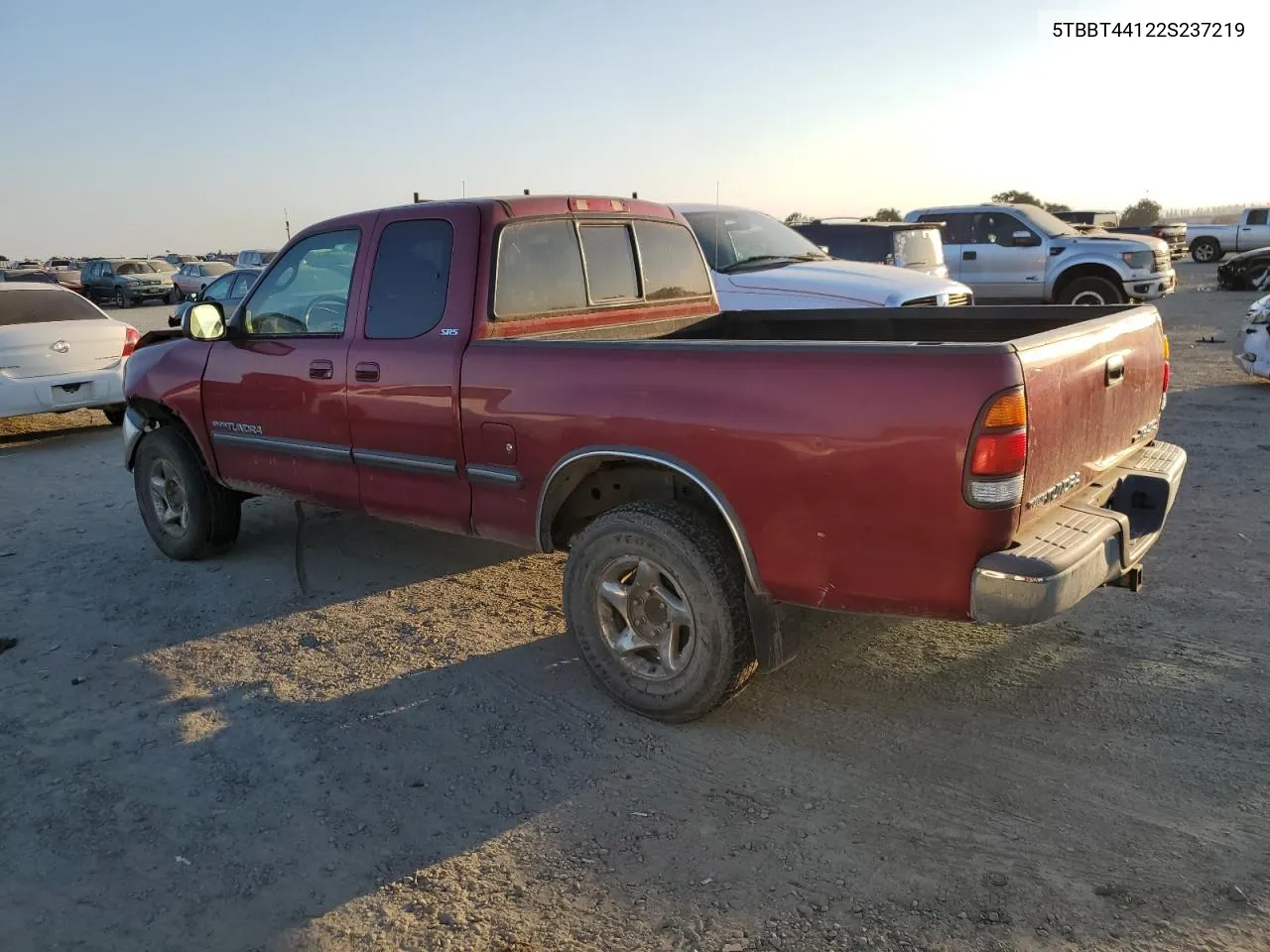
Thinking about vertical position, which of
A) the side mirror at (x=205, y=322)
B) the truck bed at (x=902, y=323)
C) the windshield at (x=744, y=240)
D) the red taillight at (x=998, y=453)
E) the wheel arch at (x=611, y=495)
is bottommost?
the wheel arch at (x=611, y=495)

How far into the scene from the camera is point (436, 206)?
447 cm

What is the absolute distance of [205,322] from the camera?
523cm

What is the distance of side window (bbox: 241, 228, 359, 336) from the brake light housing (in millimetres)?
Answer: 3176

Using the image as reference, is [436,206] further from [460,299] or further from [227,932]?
[227,932]

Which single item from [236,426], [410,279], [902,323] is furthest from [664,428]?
[236,426]

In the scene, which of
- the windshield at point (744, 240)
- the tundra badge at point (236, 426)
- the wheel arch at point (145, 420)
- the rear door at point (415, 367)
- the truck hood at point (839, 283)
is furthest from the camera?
the windshield at point (744, 240)

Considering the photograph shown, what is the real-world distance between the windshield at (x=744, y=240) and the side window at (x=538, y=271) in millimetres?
4404

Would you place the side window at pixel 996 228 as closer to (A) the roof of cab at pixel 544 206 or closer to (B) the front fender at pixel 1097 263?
(B) the front fender at pixel 1097 263

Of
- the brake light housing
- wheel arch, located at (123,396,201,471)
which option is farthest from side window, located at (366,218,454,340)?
the brake light housing

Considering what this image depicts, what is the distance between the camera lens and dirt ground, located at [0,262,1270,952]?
2.68 m

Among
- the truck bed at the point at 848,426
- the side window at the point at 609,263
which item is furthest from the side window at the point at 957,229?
the truck bed at the point at 848,426

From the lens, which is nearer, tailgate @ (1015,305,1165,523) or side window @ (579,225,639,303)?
tailgate @ (1015,305,1165,523)

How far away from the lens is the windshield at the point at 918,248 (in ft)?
37.9

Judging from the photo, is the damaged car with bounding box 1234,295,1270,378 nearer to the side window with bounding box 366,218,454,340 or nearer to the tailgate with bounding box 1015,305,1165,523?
the tailgate with bounding box 1015,305,1165,523
